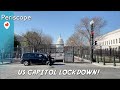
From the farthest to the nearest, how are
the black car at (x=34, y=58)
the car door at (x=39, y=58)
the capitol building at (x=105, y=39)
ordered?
the capitol building at (x=105, y=39) < the car door at (x=39, y=58) < the black car at (x=34, y=58)

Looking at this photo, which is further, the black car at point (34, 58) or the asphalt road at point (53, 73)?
the black car at point (34, 58)

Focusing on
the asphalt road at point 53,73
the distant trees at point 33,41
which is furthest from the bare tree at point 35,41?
the asphalt road at point 53,73

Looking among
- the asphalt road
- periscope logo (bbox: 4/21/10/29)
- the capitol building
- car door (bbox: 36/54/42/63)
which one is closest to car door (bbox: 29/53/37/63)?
car door (bbox: 36/54/42/63)

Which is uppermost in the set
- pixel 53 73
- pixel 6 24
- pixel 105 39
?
pixel 6 24

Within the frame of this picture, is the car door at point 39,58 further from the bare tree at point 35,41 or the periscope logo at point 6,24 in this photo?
the periscope logo at point 6,24

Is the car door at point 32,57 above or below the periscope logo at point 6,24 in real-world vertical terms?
below

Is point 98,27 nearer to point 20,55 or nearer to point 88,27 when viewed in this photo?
point 88,27

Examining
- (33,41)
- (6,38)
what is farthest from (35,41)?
(6,38)

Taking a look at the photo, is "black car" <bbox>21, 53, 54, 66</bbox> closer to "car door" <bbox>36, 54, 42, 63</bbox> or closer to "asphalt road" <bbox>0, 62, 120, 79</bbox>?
"car door" <bbox>36, 54, 42, 63</bbox>

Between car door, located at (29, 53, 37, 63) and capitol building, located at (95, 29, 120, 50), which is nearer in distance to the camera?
car door, located at (29, 53, 37, 63)

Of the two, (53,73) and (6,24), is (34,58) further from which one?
(6,24)
